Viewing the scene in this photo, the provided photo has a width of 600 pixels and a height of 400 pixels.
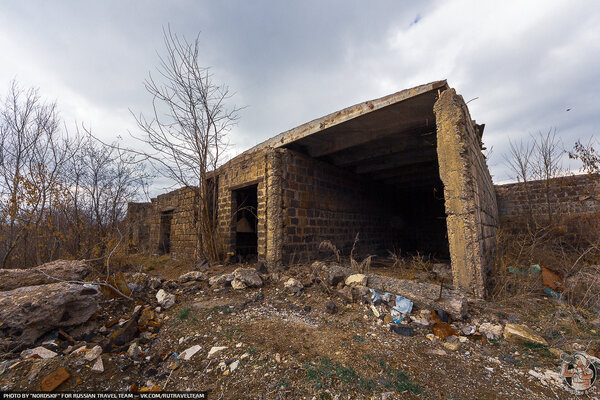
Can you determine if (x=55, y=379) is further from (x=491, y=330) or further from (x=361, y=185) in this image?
(x=361, y=185)

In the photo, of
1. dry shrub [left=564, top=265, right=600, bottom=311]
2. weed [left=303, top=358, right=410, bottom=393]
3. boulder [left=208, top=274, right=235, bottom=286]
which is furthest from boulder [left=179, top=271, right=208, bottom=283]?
dry shrub [left=564, top=265, right=600, bottom=311]

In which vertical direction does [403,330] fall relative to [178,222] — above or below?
below

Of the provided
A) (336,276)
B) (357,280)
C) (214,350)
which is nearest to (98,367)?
(214,350)

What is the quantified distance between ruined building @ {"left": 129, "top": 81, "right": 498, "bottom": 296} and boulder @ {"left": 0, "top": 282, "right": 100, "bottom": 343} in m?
2.95

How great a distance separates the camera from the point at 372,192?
7.77 metres

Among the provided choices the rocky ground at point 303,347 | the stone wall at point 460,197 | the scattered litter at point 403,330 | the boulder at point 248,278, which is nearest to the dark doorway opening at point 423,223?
the stone wall at point 460,197

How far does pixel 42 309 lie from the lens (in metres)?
2.36

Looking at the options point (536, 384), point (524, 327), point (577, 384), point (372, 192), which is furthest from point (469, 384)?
point (372, 192)

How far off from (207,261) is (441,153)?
5.66 meters

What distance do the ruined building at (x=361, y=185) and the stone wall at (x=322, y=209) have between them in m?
0.02

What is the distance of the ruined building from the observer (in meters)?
3.23

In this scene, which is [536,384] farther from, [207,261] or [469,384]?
[207,261]

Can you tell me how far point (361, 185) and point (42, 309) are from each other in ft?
22.2

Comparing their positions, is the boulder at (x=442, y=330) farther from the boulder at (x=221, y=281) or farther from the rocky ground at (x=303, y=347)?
the boulder at (x=221, y=281)
